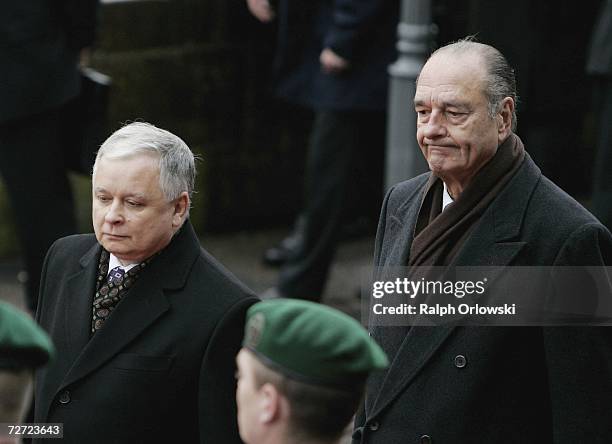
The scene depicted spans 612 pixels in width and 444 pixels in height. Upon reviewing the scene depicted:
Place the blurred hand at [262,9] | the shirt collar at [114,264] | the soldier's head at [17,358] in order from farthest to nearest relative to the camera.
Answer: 1. the blurred hand at [262,9]
2. the shirt collar at [114,264]
3. the soldier's head at [17,358]

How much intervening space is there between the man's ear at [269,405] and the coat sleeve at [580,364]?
1.09 meters

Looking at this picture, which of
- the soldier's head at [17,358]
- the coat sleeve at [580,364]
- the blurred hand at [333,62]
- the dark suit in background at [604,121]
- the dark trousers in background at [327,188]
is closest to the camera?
the soldier's head at [17,358]

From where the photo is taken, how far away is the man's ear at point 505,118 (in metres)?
4.05

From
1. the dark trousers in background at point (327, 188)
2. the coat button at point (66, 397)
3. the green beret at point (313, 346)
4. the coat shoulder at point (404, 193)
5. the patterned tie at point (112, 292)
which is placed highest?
the green beret at point (313, 346)

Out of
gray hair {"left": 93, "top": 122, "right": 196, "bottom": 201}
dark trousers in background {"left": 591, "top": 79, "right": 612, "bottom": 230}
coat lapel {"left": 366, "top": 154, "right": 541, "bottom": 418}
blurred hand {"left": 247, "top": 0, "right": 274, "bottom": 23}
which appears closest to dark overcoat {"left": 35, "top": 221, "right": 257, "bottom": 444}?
gray hair {"left": 93, "top": 122, "right": 196, "bottom": 201}

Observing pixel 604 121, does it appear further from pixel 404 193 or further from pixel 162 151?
pixel 162 151

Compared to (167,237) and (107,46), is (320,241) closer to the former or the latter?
(107,46)

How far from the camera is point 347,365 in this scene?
3.07 m

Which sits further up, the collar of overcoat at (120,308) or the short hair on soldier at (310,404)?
the short hair on soldier at (310,404)

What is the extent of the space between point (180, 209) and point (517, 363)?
0.90 metres

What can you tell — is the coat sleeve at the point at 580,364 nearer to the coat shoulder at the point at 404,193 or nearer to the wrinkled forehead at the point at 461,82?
the wrinkled forehead at the point at 461,82

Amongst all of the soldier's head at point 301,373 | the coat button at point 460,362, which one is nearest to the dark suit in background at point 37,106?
the coat button at point 460,362

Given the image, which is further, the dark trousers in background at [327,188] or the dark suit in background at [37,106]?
the dark trousers in background at [327,188]
